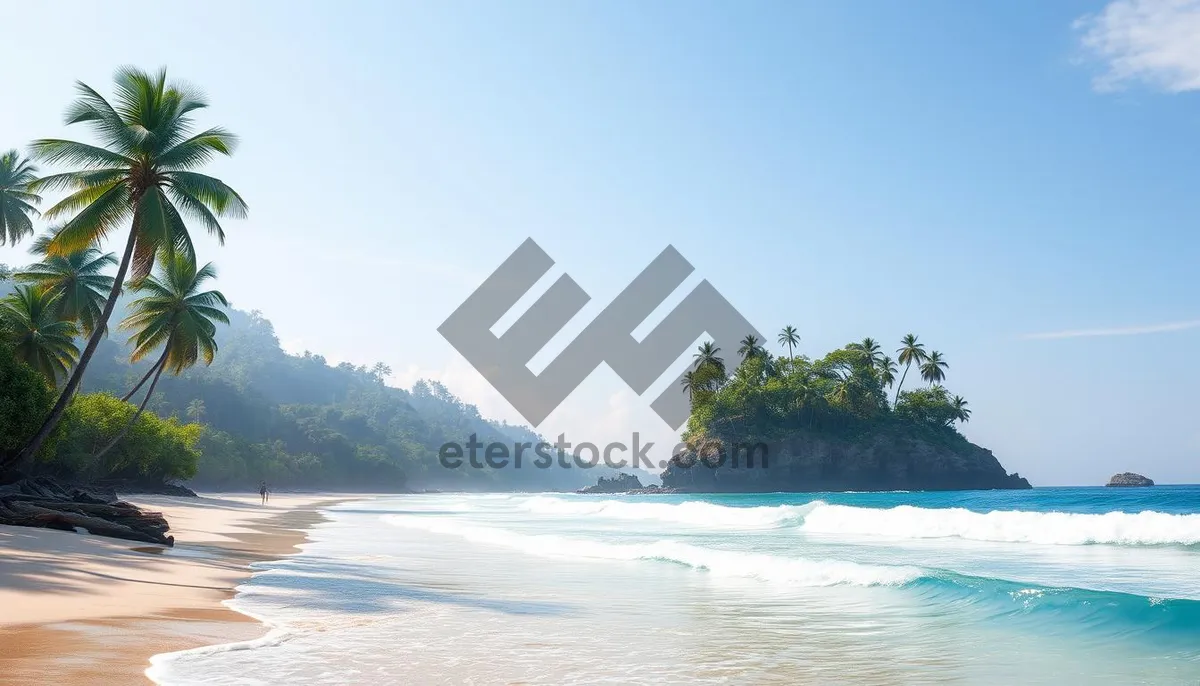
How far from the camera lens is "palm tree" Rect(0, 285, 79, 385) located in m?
29.6

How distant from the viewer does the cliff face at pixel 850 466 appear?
87312mm

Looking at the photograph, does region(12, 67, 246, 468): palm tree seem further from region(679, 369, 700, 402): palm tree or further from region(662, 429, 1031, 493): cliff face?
region(679, 369, 700, 402): palm tree

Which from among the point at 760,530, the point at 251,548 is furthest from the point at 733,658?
the point at 760,530

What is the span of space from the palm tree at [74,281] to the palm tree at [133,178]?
13234mm

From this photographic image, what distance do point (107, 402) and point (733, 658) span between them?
146ft

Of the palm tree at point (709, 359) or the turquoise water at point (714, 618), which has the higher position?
the palm tree at point (709, 359)

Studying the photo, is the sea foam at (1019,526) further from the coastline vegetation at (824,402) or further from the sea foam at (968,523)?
the coastline vegetation at (824,402)

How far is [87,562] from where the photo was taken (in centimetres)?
1091

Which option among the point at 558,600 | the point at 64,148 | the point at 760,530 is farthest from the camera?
the point at 760,530

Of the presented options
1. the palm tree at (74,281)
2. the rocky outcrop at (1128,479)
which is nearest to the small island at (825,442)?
the rocky outcrop at (1128,479)

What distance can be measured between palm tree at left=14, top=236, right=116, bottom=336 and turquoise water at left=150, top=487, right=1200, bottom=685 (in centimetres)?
2166

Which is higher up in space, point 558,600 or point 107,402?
point 107,402

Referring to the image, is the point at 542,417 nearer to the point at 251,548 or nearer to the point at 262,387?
the point at 251,548

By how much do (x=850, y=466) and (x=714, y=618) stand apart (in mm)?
83849
